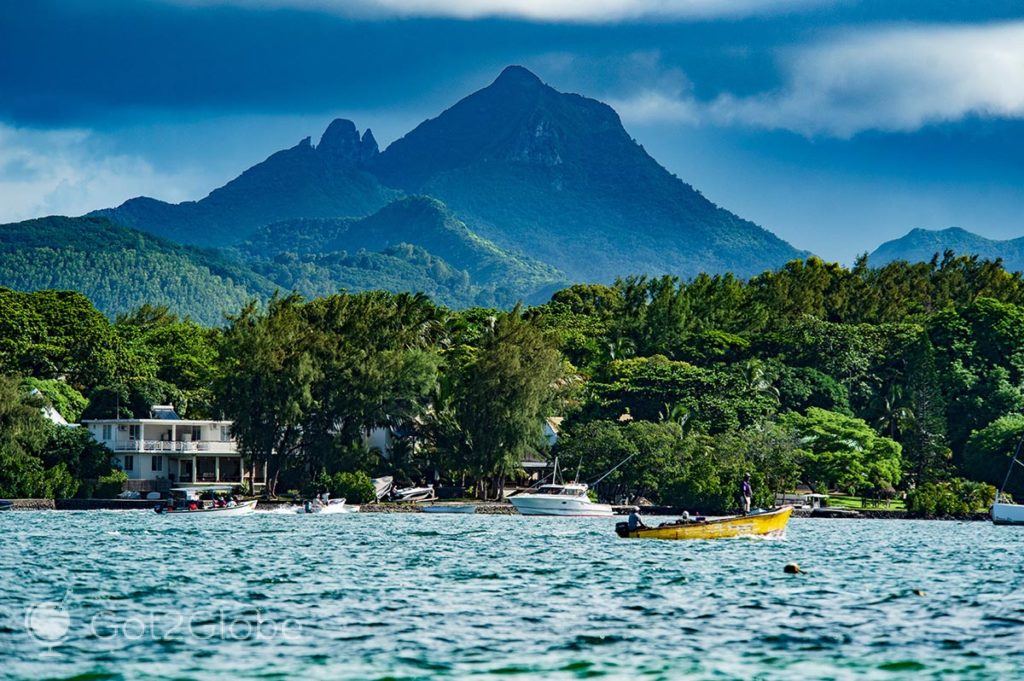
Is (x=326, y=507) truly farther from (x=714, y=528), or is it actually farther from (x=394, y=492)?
(x=714, y=528)

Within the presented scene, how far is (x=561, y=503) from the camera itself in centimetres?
8656

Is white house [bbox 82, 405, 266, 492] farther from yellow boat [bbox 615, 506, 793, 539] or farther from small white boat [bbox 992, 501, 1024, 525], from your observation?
small white boat [bbox 992, 501, 1024, 525]

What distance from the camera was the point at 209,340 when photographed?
13200cm

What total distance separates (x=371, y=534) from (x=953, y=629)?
3763 centimetres

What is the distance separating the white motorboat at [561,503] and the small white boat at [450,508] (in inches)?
119

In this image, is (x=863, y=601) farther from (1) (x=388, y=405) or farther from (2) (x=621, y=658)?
(1) (x=388, y=405)

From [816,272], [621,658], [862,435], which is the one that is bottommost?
[621,658]

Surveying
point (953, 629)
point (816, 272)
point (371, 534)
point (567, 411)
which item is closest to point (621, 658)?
point (953, 629)

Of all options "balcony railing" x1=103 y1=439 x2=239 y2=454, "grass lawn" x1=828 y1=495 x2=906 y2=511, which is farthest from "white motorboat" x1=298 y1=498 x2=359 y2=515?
"grass lawn" x1=828 y1=495 x2=906 y2=511

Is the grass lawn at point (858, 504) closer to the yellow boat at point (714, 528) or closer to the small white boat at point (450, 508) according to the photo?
the small white boat at point (450, 508)

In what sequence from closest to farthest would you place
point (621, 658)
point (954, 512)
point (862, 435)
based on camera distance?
point (621, 658)
point (954, 512)
point (862, 435)

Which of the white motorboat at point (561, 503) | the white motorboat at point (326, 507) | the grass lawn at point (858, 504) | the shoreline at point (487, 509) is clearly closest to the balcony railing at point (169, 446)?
the shoreline at point (487, 509)

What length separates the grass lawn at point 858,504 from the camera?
97750 millimetres

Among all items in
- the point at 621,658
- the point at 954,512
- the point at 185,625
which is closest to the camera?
the point at 621,658
